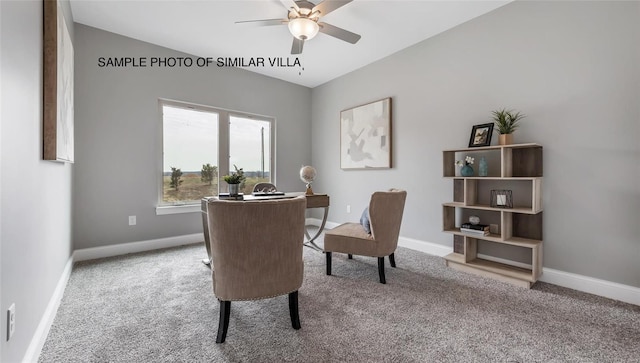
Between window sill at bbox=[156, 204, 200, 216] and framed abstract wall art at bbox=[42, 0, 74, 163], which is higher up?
framed abstract wall art at bbox=[42, 0, 74, 163]

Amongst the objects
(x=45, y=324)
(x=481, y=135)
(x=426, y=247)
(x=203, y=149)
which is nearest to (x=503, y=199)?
(x=481, y=135)

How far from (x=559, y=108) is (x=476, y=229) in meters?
1.28

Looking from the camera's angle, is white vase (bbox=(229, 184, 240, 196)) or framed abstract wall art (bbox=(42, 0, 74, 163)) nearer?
framed abstract wall art (bbox=(42, 0, 74, 163))

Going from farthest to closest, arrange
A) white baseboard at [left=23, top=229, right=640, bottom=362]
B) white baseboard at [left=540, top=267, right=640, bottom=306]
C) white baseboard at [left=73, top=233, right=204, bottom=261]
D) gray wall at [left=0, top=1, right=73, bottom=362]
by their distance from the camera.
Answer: white baseboard at [left=73, top=233, right=204, bottom=261]
white baseboard at [left=540, top=267, right=640, bottom=306]
white baseboard at [left=23, top=229, right=640, bottom=362]
gray wall at [left=0, top=1, right=73, bottom=362]

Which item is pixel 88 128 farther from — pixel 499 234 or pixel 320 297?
pixel 499 234

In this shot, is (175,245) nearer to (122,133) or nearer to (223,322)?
(122,133)

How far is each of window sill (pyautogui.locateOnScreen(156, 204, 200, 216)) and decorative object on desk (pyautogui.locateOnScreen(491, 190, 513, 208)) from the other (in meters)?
3.71

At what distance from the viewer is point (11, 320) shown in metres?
1.14

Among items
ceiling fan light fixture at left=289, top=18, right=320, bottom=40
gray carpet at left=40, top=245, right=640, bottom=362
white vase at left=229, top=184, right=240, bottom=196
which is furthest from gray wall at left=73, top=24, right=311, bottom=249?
ceiling fan light fixture at left=289, top=18, right=320, bottom=40

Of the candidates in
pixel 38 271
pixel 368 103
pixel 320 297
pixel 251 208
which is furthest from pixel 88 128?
pixel 368 103

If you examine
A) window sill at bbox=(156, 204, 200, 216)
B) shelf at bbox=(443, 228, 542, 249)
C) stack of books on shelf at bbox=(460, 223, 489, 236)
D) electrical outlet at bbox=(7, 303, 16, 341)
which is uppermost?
window sill at bbox=(156, 204, 200, 216)

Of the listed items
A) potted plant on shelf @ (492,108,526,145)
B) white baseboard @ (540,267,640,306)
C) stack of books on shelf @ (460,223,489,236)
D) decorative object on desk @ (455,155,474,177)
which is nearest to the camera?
white baseboard @ (540,267,640,306)

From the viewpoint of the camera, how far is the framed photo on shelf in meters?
2.66

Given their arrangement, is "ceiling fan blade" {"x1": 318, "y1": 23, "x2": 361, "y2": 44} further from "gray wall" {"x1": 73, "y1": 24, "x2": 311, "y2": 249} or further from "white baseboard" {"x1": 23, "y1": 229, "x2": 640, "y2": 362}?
"white baseboard" {"x1": 23, "y1": 229, "x2": 640, "y2": 362}
